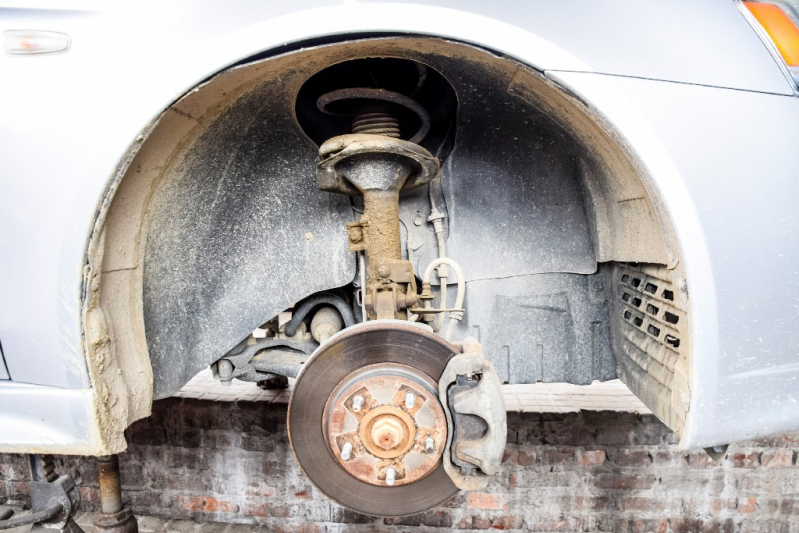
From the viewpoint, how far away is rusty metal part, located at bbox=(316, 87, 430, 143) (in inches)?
36.9

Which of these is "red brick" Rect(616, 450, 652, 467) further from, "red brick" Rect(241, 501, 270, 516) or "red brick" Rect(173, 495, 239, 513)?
"red brick" Rect(173, 495, 239, 513)

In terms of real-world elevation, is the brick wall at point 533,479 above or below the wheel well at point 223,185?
below

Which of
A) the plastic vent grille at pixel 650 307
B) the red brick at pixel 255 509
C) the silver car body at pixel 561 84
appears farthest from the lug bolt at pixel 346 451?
the red brick at pixel 255 509

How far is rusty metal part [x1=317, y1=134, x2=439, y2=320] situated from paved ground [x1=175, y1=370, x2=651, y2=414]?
917 millimetres

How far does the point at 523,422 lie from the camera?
1.56m

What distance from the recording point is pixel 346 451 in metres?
0.82

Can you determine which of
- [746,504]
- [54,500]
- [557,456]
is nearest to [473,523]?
[557,456]

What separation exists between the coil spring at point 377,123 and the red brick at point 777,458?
1748 mm

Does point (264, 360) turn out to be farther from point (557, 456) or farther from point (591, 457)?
point (591, 457)

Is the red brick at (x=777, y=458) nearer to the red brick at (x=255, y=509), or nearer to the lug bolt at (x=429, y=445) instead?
the lug bolt at (x=429, y=445)

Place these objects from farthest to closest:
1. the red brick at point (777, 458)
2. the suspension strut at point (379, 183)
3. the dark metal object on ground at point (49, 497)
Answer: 1. the red brick at point (777, 458)
2. the dark metal object on ground at point (49, 497)
3. the suspension strut at point (379, 183)

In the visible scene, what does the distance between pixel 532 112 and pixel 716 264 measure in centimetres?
47

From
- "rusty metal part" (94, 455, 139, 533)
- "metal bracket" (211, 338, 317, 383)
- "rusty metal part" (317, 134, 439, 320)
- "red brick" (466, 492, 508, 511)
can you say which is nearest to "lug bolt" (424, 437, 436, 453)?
Result: "rusty metal part" (317, 134, 439, 320)

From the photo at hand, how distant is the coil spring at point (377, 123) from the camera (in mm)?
978
